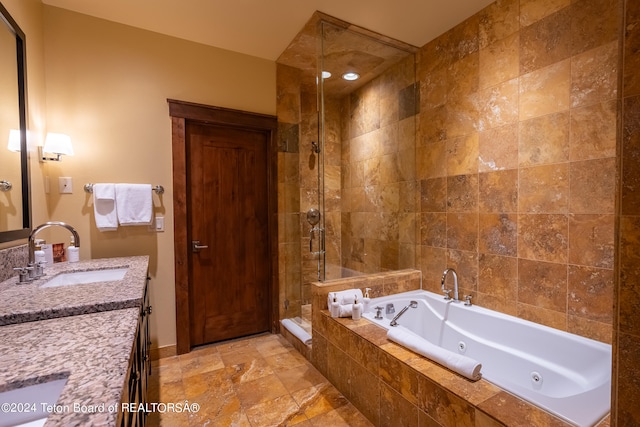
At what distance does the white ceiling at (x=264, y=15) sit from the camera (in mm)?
2031

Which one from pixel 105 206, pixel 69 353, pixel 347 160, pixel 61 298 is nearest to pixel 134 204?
pixel 105 206

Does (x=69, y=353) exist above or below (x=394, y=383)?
above

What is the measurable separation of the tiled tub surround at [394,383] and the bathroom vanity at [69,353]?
1.15 metres

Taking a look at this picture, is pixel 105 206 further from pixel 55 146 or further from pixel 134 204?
pixel 55 146

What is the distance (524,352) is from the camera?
1777mm

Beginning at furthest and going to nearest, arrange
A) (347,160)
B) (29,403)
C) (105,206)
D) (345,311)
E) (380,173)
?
(347,160), (380,173), (105,206), (345,311), (29,403)

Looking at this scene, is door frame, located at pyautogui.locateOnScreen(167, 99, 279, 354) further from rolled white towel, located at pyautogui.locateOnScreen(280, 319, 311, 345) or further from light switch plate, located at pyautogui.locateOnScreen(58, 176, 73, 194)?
rolled white towel, located at pyautogui.locateOnScreen(280, 319, 311, 345)

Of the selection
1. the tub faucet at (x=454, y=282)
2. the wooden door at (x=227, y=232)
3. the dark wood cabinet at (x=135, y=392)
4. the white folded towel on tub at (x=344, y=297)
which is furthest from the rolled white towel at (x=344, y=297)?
the dark wood cabinet at (x=135, y=392)

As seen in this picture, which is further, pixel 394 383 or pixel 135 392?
pixel 394 383

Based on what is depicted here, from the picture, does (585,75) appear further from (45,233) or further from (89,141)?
(45,233)

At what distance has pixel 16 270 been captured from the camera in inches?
58.1

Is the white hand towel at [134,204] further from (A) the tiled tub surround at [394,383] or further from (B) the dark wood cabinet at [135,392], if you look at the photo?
(A) the tiled tub surround at [394,383]

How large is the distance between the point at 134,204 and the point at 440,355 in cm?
230

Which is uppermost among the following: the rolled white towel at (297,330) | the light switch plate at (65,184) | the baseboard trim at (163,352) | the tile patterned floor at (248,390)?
the light switch plate at (65,184)
